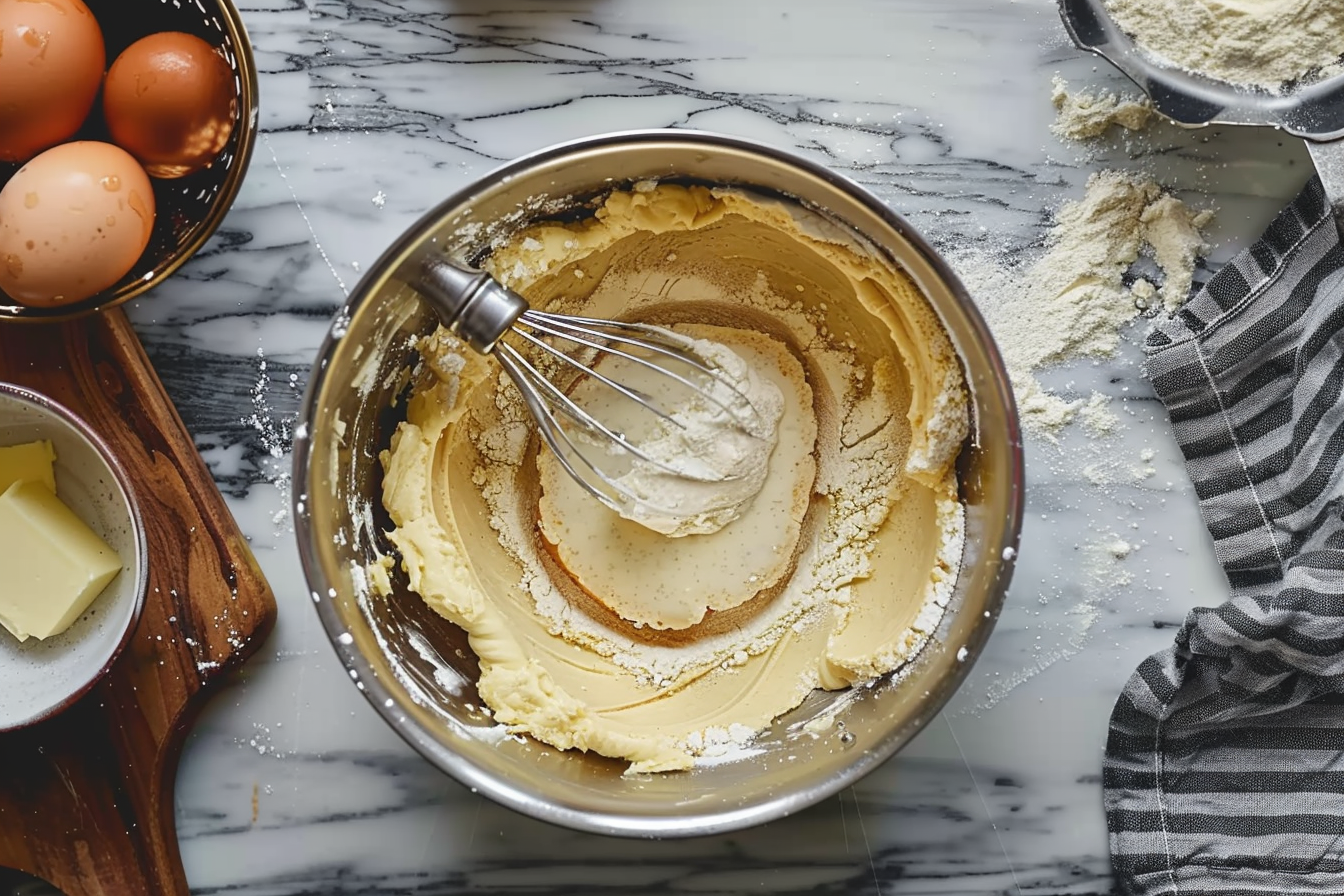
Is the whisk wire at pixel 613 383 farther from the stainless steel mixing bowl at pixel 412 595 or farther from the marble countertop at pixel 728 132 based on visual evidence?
the marble countertop at pixel 728 132

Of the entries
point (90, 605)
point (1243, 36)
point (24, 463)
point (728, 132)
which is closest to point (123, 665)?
point (90, 605)

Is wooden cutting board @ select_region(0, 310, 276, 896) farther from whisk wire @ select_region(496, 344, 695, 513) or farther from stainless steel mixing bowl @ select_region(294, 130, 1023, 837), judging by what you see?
whisk wire @ select_region(496, 344, 695, 513)

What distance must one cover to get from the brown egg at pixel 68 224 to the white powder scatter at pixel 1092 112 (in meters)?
0.97

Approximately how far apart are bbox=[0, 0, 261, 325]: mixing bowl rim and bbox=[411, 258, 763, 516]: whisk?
1.03ft

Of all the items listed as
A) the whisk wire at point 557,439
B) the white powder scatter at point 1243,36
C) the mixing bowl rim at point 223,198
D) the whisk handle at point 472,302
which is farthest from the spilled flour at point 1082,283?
the mixing bowl rim at point 223,198

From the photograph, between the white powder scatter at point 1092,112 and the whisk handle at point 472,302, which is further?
the white powder scatter at point 1092,112

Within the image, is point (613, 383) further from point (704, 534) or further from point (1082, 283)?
point (1082, 283)

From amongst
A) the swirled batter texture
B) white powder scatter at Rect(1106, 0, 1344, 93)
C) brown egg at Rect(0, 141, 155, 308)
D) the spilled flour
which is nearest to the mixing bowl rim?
brown egg at Rect(0, 141, 155, 308)

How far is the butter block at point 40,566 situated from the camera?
102 centimetres

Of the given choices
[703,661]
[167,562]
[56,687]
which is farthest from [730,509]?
[56,687]

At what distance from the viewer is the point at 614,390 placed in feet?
3.78

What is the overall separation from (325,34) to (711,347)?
0.56m

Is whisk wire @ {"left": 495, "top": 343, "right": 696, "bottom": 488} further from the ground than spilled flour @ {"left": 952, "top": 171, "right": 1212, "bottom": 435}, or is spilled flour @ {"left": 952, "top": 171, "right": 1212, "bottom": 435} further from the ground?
spilled flour @ {"left": 952, "top": 171, "right": 1212, "bottom": 435}

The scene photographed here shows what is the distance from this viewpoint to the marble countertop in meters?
1.12
